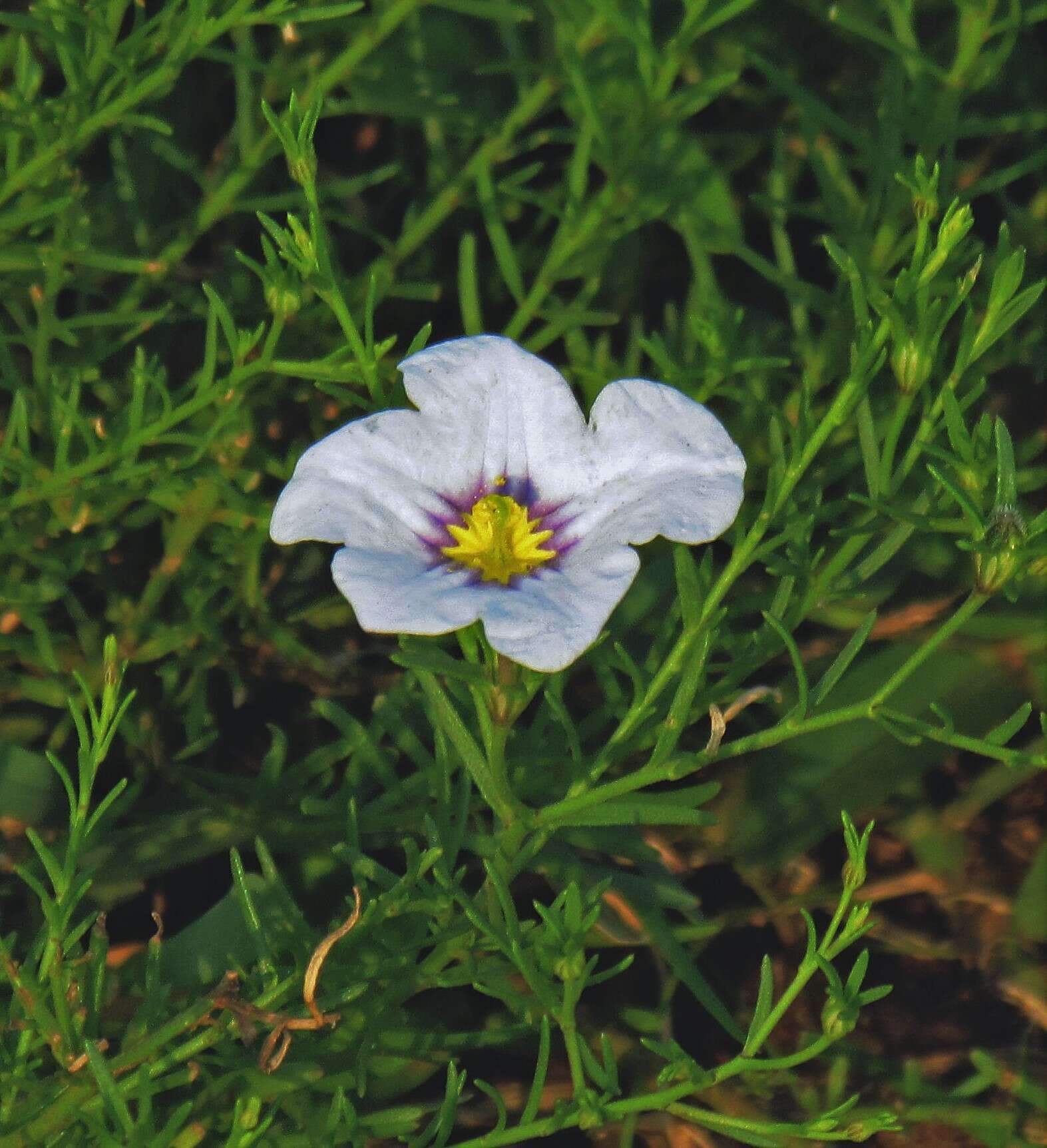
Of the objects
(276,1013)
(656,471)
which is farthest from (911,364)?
(276,1013)

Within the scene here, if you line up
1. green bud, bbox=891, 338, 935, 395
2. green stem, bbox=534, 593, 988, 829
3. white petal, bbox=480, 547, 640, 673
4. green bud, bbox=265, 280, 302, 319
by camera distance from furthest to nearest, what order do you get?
green bud, bbox=265, 280, 302, 319 < green bud, bbox=891, 338, 935, 395 < green stem, bbox=534, 593, 988, 829 < white petal, bbox=480, 547, 640, 673

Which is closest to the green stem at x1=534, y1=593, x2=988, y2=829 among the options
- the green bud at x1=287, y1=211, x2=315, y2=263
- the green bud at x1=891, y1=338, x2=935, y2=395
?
the green bud at x1=891, y1=338, x2=935, y2=395

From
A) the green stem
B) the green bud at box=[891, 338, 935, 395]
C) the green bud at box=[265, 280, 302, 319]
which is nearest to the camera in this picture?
the green stem

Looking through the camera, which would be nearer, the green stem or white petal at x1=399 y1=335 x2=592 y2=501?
the green stem

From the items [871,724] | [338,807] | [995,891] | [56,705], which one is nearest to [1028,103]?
[871,724]

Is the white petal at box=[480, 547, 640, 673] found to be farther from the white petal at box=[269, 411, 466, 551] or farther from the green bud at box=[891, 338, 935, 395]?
the green bud at box=[891, 338, 935, 395]

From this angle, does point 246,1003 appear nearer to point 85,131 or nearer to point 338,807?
point 338,807

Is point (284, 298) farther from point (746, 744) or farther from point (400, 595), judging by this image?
point (746, 744)
